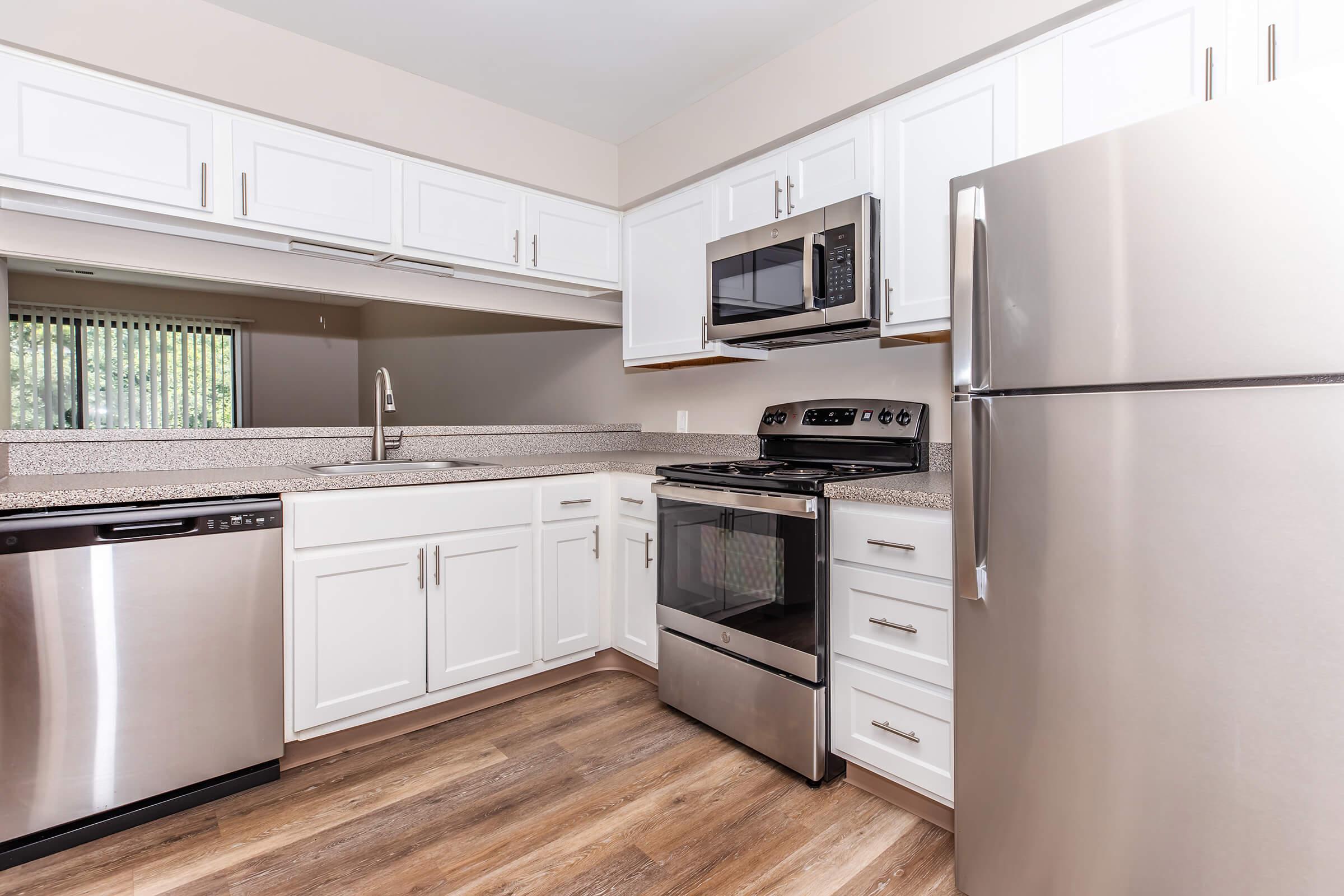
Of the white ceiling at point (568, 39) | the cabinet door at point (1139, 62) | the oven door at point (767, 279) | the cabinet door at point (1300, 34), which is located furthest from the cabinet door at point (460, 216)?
the cabinet door at point (1300, 34)

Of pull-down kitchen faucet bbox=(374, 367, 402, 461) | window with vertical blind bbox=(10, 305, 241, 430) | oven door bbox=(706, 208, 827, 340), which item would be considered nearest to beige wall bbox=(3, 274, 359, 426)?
window with vertical blind bbox=(10, 305, 241, 430)

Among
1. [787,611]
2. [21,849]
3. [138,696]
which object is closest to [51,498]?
[138,696]

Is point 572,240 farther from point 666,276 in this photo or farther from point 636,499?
point 636,499

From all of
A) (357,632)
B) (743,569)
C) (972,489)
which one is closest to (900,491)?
(972,489)

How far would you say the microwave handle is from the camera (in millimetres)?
2150

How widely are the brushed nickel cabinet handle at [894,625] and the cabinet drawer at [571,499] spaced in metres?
1.29

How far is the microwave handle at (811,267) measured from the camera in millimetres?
2150

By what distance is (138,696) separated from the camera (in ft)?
5.55

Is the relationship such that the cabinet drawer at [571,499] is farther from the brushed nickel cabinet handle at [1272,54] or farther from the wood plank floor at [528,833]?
the brushed nickel cabinet handle at [1272,54]

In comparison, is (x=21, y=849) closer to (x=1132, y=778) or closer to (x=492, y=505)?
(x=492, y=505)

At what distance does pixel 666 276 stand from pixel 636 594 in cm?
142

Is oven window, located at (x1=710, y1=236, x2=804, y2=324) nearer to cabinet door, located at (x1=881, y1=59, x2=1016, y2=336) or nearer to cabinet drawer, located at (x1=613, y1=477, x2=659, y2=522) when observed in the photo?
cabinet door, located at (x1=881, y1=59, x2=1016, y2=336)

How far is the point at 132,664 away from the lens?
1684mm

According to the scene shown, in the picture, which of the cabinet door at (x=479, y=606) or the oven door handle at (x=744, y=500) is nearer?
the oven door handle at (x=744, y=500)
